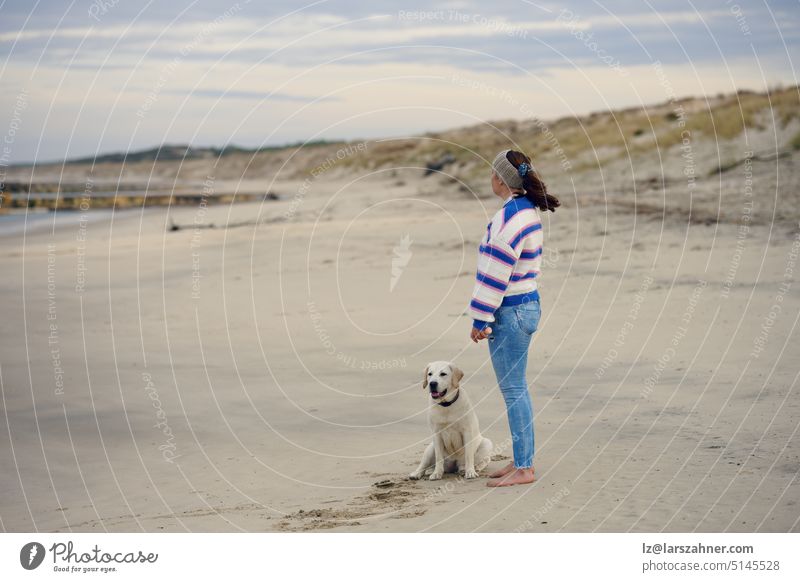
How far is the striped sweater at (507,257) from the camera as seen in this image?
7.91 m

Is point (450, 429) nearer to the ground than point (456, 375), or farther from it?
nearer to the ground

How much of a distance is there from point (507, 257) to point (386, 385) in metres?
4.70

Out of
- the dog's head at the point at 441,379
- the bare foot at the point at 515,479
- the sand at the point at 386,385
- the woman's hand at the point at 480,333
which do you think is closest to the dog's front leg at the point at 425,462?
the sand at the point at 386,385

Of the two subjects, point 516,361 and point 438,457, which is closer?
point 516,361

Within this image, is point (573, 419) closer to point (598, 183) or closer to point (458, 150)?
point (598, 183)

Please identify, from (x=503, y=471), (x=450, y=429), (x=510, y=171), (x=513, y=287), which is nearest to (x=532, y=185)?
(x=510, y=171)

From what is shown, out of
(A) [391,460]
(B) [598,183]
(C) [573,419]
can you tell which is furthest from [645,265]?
(B) [598,183]

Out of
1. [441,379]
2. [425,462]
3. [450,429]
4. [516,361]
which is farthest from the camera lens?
[425,462]

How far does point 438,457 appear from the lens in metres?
8.74

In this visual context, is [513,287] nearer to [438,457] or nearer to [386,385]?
[438,457]

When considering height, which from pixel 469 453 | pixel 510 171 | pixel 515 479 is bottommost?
pixel 515 479

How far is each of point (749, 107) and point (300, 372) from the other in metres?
21.2

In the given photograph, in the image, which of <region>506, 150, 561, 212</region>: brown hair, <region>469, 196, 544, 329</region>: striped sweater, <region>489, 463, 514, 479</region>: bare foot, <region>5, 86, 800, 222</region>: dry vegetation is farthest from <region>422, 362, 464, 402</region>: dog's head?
<region>5, 86, 800, 222</region>: dry vegetation

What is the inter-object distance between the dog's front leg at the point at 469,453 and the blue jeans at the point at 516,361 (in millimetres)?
505
